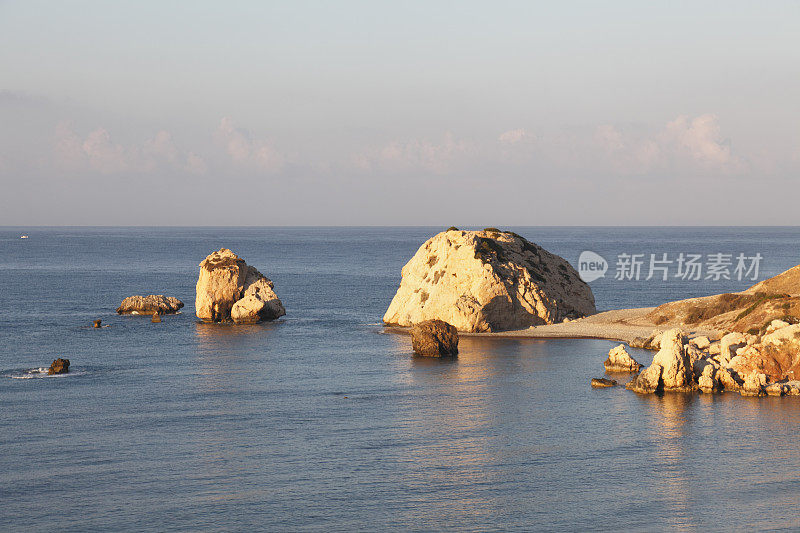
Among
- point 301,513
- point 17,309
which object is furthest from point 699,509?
point 17,309

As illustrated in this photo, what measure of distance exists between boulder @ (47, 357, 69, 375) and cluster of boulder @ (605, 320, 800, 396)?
4318cm

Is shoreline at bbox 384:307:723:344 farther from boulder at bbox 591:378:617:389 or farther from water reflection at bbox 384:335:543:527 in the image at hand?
boulder at bbox 591:378:617:389

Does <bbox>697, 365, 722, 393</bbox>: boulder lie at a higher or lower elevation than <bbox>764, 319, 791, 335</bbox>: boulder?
lower

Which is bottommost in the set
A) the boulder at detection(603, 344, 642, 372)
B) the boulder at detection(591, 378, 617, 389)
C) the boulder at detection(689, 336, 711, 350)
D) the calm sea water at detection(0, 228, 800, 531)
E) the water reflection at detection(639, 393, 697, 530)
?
the calm sea water at detection(0, 228, 800, 531)

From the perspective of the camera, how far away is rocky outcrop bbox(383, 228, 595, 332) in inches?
3602

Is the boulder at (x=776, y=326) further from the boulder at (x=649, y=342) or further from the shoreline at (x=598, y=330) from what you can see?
the shoreline at (x=598, y=330)

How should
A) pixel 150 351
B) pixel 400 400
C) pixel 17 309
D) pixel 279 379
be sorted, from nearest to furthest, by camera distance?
1. pixel 400 400
2. pixel 279 379
3. pixel 150 351
4. pixel 17 309

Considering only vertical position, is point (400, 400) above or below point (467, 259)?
below

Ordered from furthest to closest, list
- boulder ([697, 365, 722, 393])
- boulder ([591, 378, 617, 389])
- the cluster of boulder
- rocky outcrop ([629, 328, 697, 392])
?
1. boulder ([591, 378, 617, 389])
2. rocky outcrop ([629, 328, 697, 392])
3. boulder ([697, 365, 722, 393])
4. the cluster of boulder

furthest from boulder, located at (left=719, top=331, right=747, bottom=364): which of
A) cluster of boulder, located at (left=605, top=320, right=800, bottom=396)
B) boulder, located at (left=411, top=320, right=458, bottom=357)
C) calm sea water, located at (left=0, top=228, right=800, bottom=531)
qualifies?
boulder, located at (left=411, top=320, right=458, bottom=357)

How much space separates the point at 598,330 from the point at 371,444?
50368 mm

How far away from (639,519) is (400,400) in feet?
80.5

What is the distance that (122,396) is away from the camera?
5778cm

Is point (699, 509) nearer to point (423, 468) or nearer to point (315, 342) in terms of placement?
point (423, 468)
